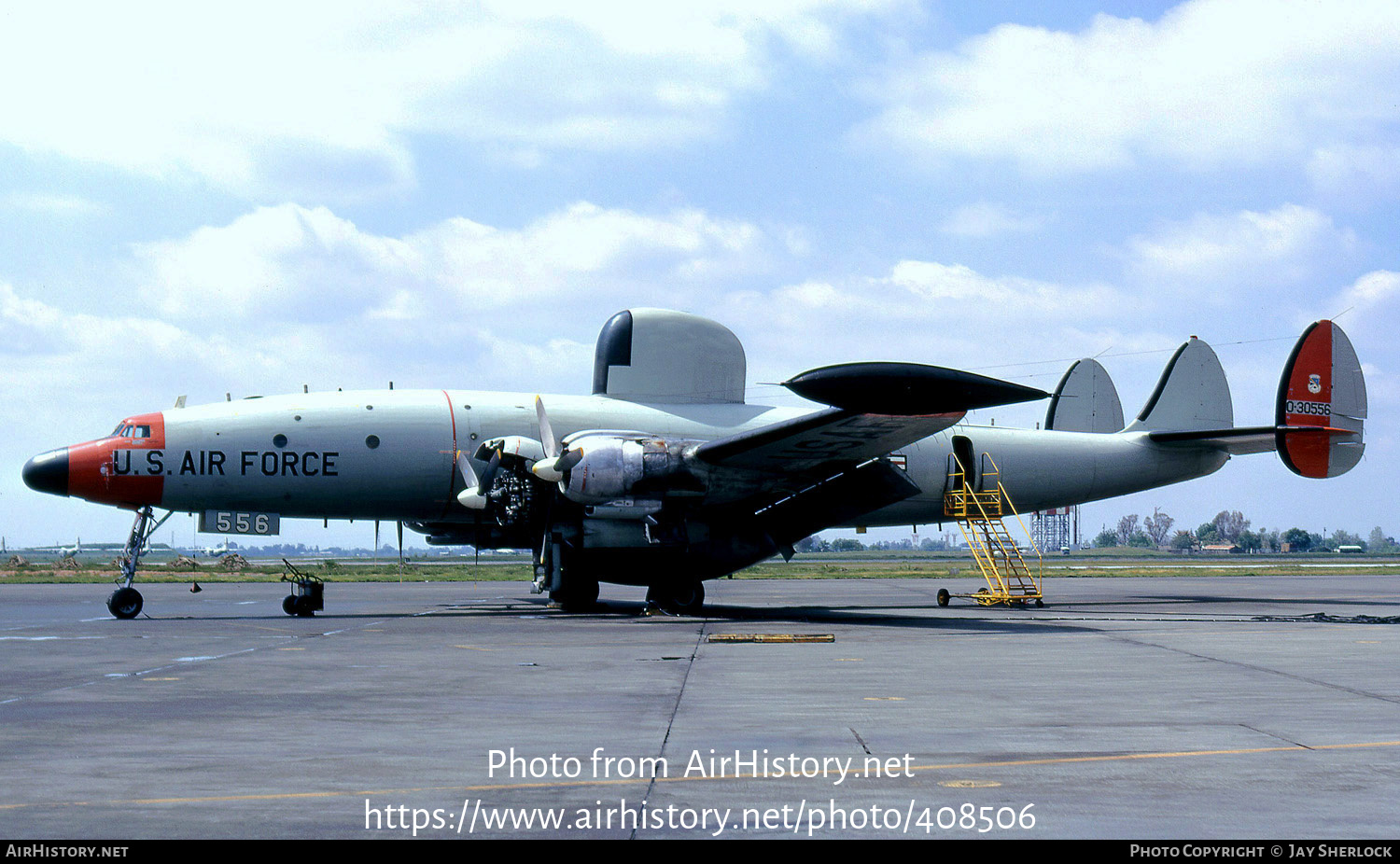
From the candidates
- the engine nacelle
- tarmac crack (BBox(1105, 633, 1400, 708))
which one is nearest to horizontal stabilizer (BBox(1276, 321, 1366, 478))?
tarmac crack (BBox(1105, 633, 1400, 708))

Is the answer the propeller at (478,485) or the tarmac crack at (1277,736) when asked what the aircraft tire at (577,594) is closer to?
the propeller at (478,485)

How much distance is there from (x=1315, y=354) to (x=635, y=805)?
30.8m

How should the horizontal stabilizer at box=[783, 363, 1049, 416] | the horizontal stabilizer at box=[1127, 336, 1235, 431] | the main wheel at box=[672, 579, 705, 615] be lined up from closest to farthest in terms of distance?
the horizontal stabilizer at box=[783, 363, 1049, 416] → the main wheel at box=[672, 579, 705, 615] → the horizontal stabilizer at box=[1127, 336, 1235, 431]

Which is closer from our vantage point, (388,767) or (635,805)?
(635,805)

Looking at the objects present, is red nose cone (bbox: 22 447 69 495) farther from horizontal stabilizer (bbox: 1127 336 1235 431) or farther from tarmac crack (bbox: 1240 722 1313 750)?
horizontal stabilizer (bbox: 1127 336 1235 431)

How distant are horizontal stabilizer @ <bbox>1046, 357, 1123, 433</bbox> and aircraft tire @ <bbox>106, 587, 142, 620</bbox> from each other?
25.7 m

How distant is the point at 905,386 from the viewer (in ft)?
60.0

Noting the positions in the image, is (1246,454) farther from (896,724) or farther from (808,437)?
(896,724)

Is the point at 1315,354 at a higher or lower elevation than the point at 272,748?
higher

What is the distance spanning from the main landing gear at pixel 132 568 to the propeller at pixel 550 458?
26.3 ft

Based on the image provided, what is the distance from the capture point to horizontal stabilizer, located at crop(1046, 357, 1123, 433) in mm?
34281

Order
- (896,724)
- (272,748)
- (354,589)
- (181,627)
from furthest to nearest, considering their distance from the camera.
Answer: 1. (354,589)
2. (181,627)
3. (896,724)
4. (272,748)

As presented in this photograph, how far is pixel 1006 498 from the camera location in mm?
28516
